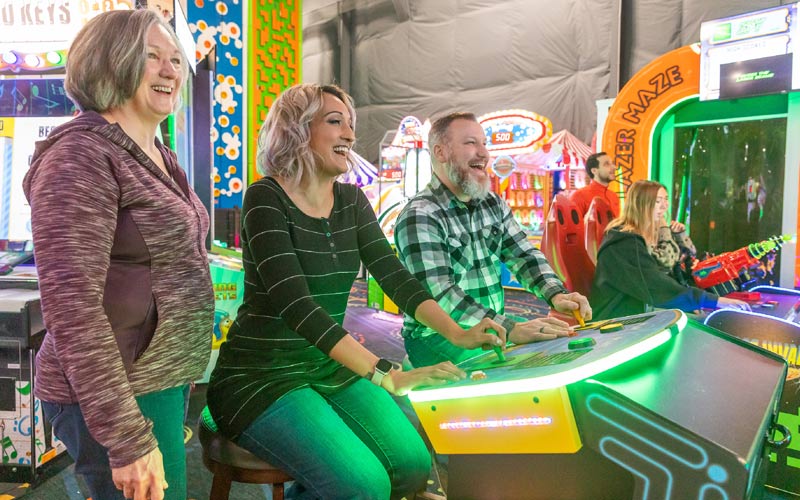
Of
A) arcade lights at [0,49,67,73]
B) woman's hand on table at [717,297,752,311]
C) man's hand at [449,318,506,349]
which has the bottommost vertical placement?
woman's hand on table at [717,297,752,311]

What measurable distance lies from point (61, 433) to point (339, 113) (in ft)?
3.24

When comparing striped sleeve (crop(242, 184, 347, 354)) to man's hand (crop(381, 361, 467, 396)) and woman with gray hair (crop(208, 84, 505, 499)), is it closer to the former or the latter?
woman with gray hair (crop(208, 84, 505, 499))

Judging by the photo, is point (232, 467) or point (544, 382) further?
point (232, 467)

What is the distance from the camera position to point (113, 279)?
1.03 metres

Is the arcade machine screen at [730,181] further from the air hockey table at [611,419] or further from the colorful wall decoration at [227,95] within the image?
the air hockey table at [611,419]

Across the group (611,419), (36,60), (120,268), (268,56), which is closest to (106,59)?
(120,268)

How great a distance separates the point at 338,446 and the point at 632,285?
2.00 m

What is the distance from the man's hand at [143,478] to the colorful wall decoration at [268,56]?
3518 mm

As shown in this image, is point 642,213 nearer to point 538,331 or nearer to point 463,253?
point 463,253

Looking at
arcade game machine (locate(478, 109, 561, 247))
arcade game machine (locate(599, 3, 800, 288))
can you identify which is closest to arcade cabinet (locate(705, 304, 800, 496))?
arcade game machine (locate(599, 3, 800, 288))

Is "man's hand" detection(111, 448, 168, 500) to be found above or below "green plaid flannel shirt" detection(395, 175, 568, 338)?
below

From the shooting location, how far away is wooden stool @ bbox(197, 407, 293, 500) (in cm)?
130

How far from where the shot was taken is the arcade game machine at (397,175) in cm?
624

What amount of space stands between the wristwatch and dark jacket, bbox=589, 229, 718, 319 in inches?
75.5
